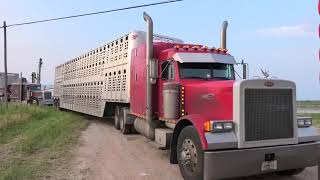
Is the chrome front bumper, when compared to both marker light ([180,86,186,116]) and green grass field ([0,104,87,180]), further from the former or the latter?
green grass field ([0,104,87,180])

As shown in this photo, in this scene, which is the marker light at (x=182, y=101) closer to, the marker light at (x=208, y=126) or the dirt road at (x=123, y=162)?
the dirt road at (x=123, y=162)

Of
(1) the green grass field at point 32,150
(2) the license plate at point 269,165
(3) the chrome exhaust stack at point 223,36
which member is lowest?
(1) the green grass field at point 32,150

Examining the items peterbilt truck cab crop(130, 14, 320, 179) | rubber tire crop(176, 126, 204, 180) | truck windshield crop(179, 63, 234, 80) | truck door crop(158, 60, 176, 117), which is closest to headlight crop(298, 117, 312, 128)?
peterbilt truck cab crop(130, 14, 320, 179)

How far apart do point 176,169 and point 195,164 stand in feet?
5.95

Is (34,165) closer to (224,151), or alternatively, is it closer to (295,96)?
(224,151)

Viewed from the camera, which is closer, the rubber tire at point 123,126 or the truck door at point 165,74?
the truck door at point 165,74

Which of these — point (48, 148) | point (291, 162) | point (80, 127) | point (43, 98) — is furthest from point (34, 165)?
point (43, 98)

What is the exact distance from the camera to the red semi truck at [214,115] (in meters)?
8.00

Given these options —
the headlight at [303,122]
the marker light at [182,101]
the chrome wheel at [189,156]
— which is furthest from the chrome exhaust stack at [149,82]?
the headlight at [303,122]

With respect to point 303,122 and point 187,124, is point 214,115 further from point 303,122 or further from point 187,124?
point 303,122

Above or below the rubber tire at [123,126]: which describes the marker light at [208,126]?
above

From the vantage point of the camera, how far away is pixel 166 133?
1059cm

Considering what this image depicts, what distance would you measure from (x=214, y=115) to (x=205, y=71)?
225 centimetres

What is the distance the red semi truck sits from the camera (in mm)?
7996
